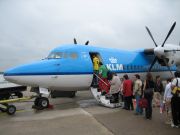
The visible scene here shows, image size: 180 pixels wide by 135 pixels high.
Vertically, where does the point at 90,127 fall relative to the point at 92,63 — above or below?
below

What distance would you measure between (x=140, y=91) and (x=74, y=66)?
4.05 m

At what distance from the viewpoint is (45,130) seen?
7664mm

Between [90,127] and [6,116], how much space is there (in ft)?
14.7

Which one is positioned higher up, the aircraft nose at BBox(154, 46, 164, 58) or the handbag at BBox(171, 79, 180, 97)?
the aircraft nose at BBox(154, 46, 164, 58)

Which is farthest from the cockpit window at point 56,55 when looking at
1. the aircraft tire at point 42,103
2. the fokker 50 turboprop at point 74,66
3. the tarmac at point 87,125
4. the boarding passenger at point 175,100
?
the boarding passenger at point 175,100

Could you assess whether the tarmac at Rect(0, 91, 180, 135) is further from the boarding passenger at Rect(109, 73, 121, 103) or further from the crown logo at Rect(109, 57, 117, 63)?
the crown logo at Rect(109, 57, 117, 63)

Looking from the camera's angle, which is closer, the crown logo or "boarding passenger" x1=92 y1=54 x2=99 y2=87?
"boarding passenger" x1=92 y1=54 x2=99 y2=87

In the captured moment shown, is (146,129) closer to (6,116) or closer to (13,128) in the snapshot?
Result: (13,128)

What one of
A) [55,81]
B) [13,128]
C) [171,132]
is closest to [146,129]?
[171,132]

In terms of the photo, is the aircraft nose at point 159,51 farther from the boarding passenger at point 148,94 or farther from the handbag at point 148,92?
the handbag at point 148,92

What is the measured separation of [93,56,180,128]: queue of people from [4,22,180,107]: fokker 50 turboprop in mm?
570

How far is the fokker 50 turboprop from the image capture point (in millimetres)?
11172

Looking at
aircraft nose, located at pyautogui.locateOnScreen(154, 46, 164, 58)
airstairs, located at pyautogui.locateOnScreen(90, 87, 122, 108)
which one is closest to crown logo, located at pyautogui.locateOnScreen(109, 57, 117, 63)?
→ airstairs, located at pyautogui.locateOnScreen(90, 87, 122, 108)

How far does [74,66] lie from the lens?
12469mm
